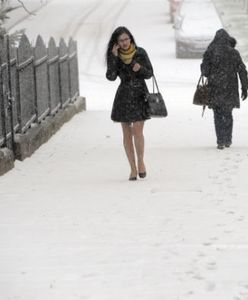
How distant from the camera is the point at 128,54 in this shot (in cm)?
759

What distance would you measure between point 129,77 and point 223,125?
111 inches

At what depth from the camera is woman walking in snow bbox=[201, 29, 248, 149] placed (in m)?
10.2

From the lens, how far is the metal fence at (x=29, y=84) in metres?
9.37

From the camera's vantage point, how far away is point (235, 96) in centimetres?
1021

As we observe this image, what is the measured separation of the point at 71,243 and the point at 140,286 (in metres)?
1.09

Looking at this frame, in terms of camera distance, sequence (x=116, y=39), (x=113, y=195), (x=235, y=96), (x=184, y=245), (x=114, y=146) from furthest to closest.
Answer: (x=114, y=146), (x=235, y=96), (x=116, y=39), (x=113, y=195), (x=184, y=245)

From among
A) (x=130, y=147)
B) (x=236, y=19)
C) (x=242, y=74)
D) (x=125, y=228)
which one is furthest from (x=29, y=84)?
(x=236, y=19)

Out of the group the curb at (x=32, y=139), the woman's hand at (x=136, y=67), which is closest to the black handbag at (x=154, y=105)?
the woman's hand at (x=136, y=67)

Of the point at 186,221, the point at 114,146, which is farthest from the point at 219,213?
the point at 114,146

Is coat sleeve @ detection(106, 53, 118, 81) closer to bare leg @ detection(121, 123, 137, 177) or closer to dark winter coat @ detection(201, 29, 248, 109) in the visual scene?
bare leg @ detection(121, 123, 137, 177)

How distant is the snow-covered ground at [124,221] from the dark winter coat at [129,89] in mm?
638

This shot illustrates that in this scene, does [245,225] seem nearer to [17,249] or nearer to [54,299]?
[17,249]

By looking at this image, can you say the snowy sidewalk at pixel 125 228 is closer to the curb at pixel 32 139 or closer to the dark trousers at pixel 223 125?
the curb at pixel 32 139

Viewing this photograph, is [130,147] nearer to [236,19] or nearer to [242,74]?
[242,74]
